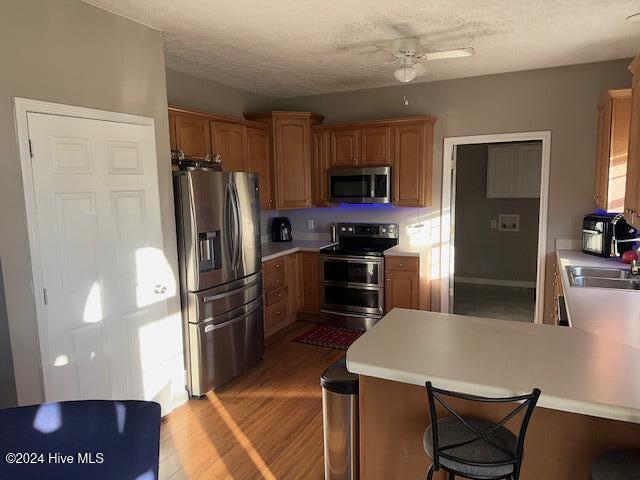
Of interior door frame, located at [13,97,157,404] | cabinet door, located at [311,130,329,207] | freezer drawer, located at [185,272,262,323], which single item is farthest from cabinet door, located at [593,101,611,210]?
interior door frame, located at [13,97,157,404]

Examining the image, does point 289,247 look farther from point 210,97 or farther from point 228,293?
point 210,97

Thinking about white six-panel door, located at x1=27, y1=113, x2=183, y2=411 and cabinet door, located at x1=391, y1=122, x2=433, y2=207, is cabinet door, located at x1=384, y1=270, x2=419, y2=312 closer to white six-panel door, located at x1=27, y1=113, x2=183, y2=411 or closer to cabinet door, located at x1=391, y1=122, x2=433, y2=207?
cabinet door, located at x1=391, y1=122, x2=433, y2=207

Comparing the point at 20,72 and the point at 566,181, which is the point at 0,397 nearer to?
the point at 20,72

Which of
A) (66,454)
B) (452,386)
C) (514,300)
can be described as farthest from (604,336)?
(514,300)

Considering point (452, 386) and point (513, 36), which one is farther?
point (513, 36)

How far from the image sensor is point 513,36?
10.1ft

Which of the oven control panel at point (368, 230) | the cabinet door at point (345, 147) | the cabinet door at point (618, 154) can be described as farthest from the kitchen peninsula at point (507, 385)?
the cabinet door at point (345, 147)

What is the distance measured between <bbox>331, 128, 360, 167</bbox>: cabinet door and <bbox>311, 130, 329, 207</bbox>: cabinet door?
0.08 meters

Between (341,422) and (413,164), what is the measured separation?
10.1ft

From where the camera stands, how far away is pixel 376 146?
4.61 meters

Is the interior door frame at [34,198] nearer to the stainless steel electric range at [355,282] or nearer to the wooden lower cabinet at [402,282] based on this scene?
the stainless steel electric range at [355,282]

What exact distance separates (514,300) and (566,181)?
2288 mm

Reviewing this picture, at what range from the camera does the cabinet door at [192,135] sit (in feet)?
11.7

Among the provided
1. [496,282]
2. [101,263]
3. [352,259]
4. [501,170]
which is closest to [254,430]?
[101,263]
